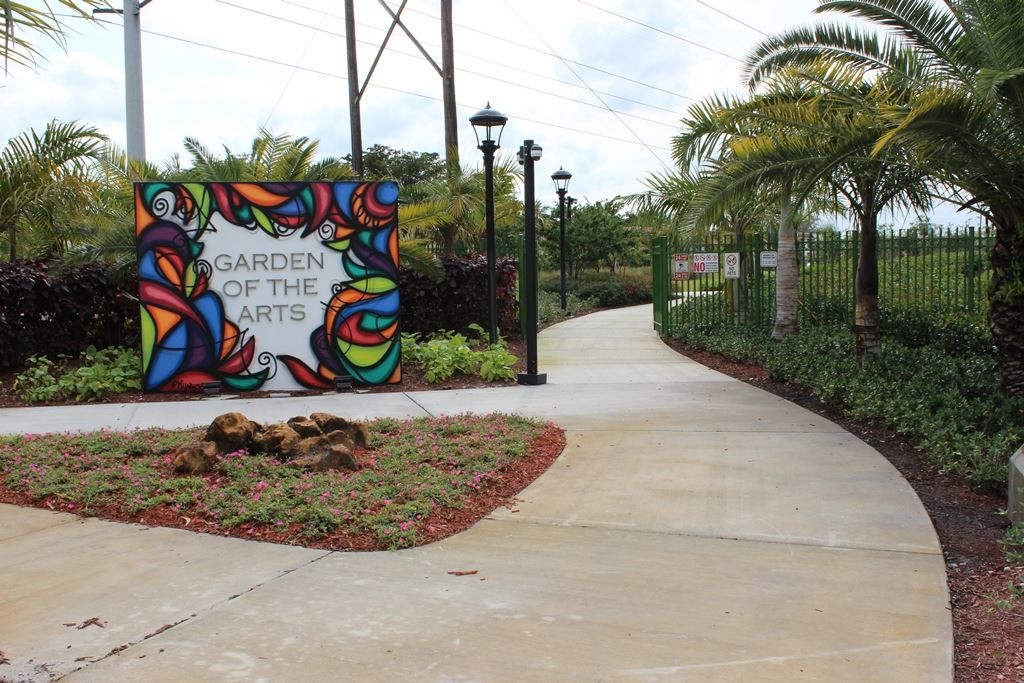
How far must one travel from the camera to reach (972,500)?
5.82m

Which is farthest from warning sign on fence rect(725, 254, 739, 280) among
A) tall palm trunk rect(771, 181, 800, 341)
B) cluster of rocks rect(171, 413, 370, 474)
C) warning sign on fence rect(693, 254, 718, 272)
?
cluster of rocks rect(171, 413, 370, 474)

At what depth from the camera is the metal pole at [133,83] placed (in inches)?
505

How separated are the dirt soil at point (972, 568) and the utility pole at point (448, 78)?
1353cm

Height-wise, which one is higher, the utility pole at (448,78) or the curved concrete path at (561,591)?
the utility pole at (448,78)

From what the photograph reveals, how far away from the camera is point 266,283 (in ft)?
35.6

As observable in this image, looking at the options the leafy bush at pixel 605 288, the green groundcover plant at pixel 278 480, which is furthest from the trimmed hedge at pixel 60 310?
the leafy bush at pixel 605 288

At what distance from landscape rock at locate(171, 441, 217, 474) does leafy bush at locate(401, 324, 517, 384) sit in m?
4.87

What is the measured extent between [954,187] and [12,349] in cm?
1058

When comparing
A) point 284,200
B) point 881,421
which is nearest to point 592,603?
point 881,421

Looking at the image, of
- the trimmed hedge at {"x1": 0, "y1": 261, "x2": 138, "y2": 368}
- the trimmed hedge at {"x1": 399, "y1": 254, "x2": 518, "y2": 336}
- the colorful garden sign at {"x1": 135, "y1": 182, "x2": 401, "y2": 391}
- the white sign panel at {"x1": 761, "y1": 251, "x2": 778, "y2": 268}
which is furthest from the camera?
the white sign panel at {"x1": 761, "y1": 251, "x2": 778, "y2": 268}

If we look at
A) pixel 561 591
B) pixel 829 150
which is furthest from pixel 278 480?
pixel 829 150

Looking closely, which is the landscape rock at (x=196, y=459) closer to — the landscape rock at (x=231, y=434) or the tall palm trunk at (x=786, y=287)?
the landscape rock at (x=231, y=434)

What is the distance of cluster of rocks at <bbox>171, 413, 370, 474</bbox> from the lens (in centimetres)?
635

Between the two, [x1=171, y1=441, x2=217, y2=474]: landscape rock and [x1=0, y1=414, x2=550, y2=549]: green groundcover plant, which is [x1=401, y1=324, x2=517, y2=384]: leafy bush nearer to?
[x1=0, y1=414, x2=550, y2=549]: green groundcover plant
